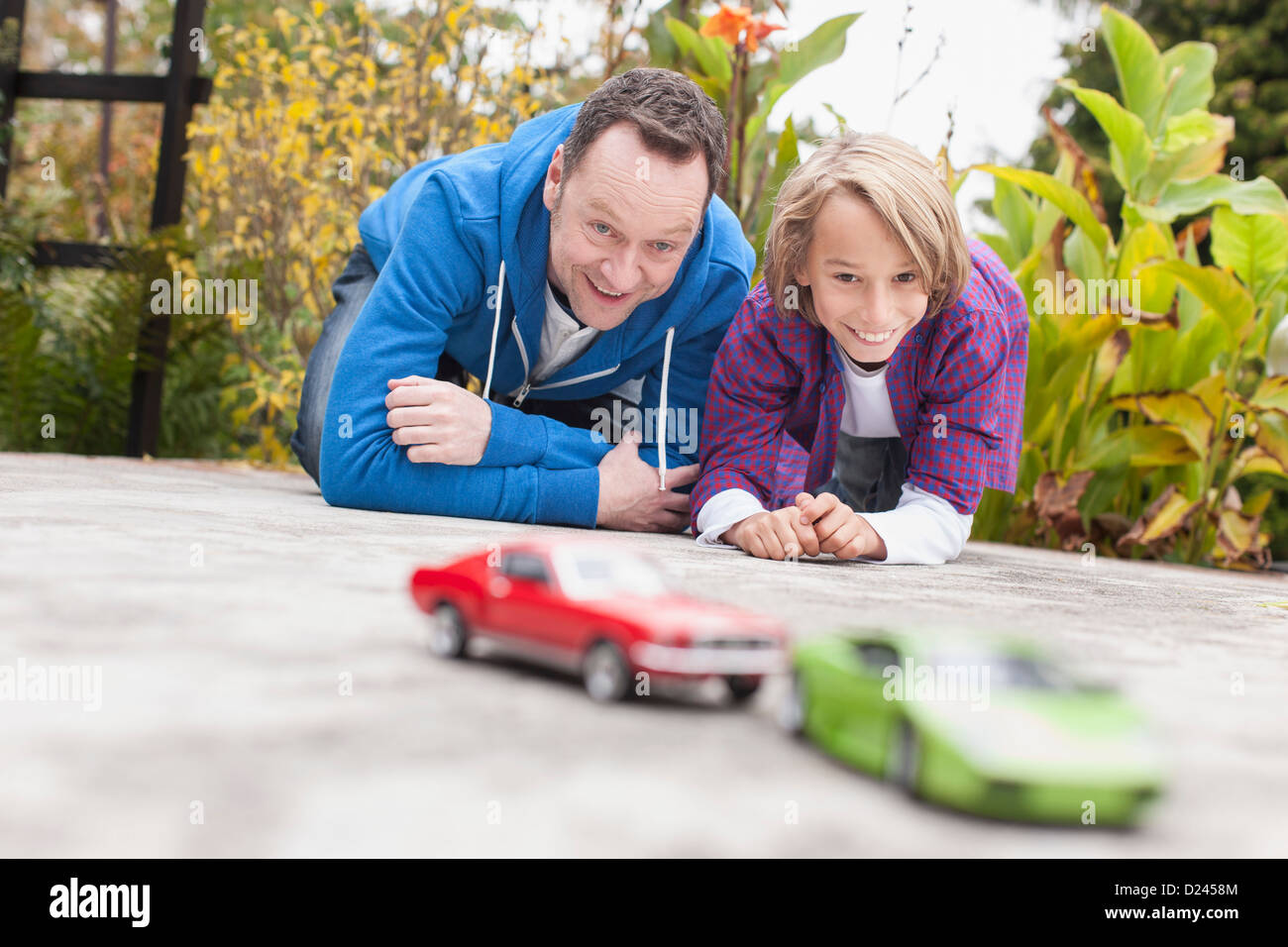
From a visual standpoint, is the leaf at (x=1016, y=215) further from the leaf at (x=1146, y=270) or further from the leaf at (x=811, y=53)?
the leaf at (x=811, y=53)

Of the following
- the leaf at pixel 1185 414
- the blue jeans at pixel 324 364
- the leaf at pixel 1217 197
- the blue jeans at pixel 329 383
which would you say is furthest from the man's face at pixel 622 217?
the leaf at pixel 1217 197

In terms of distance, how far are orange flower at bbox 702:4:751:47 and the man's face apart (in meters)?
1.19

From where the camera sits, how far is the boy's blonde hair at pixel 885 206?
5.23 feet

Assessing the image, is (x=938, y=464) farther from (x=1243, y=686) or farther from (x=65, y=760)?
(x=65, y=760)

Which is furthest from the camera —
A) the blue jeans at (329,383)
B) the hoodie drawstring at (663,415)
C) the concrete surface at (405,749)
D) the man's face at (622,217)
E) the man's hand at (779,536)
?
the blue jeans at (329,383)

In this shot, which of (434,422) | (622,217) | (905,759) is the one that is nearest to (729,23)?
(622,217)

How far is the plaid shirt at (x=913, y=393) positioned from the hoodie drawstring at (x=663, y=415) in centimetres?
9

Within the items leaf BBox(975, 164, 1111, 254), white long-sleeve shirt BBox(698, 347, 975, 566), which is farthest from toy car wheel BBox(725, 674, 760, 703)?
leaf BBox(975, 164, 1111, 254)

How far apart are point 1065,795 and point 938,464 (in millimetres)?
1418

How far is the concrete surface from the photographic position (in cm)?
46

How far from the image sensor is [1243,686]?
0.78 meters

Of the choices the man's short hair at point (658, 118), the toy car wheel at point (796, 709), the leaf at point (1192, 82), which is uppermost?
the leaf at point (1192, 82)

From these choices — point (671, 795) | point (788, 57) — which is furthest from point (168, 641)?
point (788, 57)

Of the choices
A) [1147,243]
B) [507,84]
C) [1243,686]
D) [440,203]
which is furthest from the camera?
[507,84]
